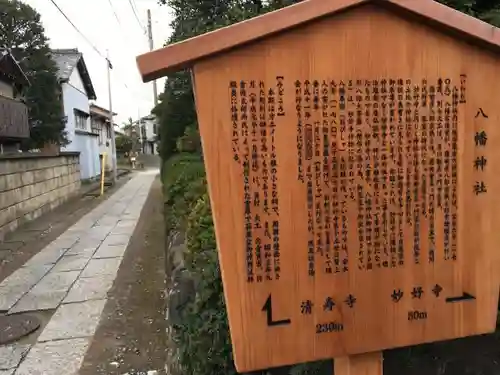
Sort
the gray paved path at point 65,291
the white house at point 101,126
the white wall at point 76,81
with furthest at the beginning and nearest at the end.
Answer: the white house at point 101,126 < the white wall at point 76,81 < the gray paved path at point 65,291

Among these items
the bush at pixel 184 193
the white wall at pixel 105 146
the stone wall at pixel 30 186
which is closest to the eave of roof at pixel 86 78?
the white wall at pixel 105 146

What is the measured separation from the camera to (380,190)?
2182 mm

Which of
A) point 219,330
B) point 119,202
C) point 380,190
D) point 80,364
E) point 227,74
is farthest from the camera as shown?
point 119,202

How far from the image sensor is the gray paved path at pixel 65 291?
4.38 m

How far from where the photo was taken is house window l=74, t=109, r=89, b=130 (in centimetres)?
2673

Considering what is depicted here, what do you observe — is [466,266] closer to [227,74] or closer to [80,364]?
[227,74]

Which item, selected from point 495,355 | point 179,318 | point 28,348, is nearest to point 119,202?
point 28,348

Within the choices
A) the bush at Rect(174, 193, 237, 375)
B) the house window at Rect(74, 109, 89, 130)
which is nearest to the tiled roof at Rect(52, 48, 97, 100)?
the house window at Rect(74, 109, 89, 130)

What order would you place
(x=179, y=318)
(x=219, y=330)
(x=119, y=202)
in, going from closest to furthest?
(x=219, y=330) → (x=179, y=318) → (x=119, y=202)

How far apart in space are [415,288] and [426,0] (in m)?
1.43

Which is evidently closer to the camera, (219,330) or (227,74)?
(227,74)

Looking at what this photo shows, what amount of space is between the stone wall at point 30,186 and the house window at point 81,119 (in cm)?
975

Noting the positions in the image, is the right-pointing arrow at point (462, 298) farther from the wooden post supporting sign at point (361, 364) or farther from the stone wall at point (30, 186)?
the stone wall at point (30, 186)

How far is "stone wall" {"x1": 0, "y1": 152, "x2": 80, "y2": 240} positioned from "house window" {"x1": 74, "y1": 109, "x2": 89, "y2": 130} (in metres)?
9.75
